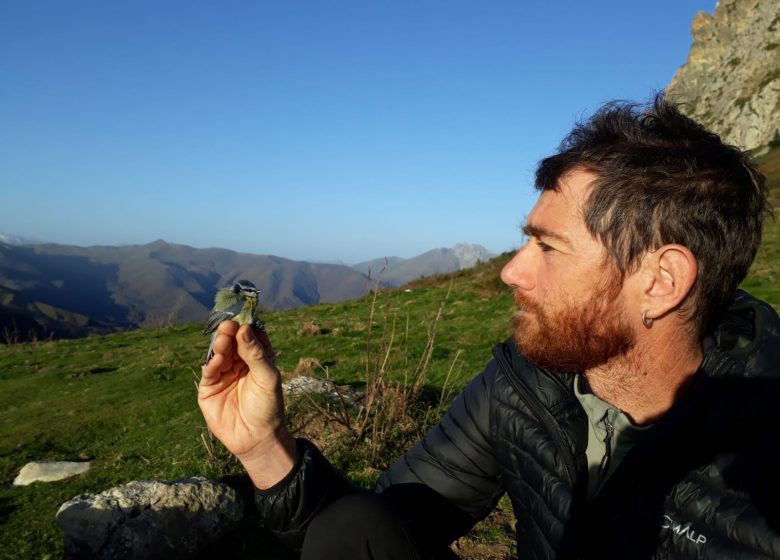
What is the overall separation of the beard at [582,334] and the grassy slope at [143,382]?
2.41 m

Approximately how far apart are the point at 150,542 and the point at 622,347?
14.8 ft

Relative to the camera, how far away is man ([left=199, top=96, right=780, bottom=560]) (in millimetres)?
2406

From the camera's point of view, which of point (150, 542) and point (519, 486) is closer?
point (519, 486)

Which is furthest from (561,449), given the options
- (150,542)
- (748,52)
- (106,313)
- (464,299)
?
(106,313)

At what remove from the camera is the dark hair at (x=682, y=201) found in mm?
2777

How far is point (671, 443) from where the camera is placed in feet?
7.91

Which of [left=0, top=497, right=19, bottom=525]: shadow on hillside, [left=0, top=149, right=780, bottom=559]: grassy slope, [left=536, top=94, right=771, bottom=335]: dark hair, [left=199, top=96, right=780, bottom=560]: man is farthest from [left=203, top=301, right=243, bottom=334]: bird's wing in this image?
[left=0, top=497, right=19, bottom=525]: shadow on hillside

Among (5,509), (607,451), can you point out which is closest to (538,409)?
(607,451)

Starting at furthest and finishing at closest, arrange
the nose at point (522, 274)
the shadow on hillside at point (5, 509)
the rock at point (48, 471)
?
the rock at point (48, 471), the shadow on hillside at point (5, 509), the nose at point (522, 274)

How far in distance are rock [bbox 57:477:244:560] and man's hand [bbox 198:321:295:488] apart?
277 cm

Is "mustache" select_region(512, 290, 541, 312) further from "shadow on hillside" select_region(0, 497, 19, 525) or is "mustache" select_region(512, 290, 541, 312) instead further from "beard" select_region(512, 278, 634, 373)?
"shadow on hillside" select_region(0, 497, 19, 525)

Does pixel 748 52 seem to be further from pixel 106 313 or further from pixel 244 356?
pixel 106 313

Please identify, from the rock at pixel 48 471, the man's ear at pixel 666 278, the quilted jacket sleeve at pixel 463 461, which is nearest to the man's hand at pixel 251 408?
the quilted jacket sleeve at pixel 463 461

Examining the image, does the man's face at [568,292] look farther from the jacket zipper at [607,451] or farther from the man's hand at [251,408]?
the man's hand at [251,408]
